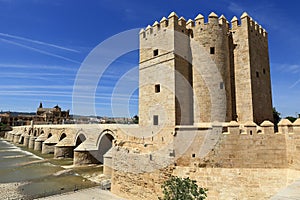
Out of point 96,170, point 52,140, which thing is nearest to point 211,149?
point 96,170

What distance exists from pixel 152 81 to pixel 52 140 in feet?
85.2

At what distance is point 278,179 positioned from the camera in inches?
304

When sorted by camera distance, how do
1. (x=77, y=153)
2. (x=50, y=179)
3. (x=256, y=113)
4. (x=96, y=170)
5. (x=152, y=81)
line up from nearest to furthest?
(x=256, y=113) < (x=152, y=81) < (x=50, y=179) < (x=96, y=170) < (x=77, y=153)

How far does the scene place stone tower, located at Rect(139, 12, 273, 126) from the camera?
40.5 feet

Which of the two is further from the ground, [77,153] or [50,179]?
[77,153]

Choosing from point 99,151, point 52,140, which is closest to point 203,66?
point 99,151

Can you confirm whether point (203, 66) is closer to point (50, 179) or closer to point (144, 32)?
point (144, 32)

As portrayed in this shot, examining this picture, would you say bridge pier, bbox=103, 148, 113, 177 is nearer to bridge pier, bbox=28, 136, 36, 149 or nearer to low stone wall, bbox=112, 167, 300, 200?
low stone wall, bbox=112, 167, 300, 200

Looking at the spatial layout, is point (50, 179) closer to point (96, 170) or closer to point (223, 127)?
point (96, 170)

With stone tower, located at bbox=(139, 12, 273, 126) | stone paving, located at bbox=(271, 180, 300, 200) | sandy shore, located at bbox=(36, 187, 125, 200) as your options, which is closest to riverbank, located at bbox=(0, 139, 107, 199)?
sandy shore, located at bbox=(36, 187, 125, 200)

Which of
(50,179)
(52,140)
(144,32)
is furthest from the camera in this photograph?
(52,140)

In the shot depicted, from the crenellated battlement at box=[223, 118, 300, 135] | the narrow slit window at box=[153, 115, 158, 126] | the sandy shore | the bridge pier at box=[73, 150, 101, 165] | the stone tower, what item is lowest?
the sandy shore

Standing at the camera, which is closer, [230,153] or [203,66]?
[230,153]

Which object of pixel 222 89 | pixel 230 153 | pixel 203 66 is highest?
pixel 203 66
